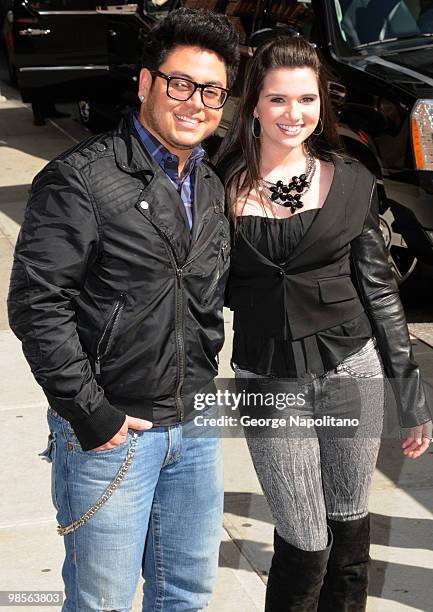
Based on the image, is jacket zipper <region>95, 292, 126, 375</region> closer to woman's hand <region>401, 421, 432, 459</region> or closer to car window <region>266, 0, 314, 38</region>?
woman's hand <region>401, 421, 432, 459</region>

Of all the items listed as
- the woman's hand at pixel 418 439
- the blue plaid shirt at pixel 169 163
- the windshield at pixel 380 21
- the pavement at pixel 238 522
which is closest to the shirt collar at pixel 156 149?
the blue plaid shirt at pixel 169 163

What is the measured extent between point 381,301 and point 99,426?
1016mm

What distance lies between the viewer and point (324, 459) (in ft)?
10.5

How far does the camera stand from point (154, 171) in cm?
273

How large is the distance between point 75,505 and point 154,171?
833 millimetres

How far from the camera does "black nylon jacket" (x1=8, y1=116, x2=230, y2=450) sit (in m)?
2.58

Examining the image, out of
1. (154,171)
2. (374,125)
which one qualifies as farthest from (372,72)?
(154,171)

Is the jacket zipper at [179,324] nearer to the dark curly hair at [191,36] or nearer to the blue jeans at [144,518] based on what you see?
the blue jeans at [144,518]

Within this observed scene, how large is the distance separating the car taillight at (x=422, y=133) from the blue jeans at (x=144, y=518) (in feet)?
12.2

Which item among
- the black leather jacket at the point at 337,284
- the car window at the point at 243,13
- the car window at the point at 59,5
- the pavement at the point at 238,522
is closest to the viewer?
the black leather jacket at the point at 337,284

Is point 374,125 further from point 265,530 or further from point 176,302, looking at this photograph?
point 176,302

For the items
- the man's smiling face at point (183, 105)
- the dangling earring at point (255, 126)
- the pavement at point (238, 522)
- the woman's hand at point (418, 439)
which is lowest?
the pavement at point (238, 522)

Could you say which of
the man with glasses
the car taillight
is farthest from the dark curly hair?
the car taillight

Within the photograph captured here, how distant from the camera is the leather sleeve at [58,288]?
2.56 metres
